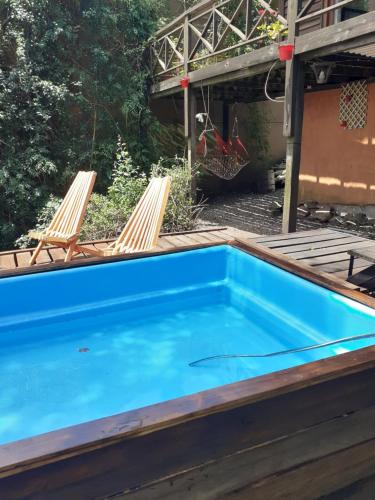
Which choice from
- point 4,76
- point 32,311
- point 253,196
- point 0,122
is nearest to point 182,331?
point 32,311

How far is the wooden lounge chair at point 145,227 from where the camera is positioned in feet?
13.3

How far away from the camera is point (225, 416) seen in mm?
1286

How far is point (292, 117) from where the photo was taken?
4598 millimetres

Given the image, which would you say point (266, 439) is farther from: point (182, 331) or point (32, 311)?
point (32, 311)

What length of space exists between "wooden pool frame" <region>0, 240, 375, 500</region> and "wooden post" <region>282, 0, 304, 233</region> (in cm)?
344

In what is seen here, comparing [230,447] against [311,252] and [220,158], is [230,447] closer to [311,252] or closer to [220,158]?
[311,252]

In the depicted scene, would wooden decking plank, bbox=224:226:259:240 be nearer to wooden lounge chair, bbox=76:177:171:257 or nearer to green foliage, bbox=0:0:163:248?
wooden lounge chair, bbox=76:177:171:257

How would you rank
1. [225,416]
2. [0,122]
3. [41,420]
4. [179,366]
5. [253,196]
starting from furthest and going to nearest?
[253,196], [0,122], [179,366], [41,420], [225,416]

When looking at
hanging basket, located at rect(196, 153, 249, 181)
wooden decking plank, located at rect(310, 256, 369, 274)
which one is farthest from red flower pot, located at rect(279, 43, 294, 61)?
hanging basket, located at rect(196, 153, 249, 181)

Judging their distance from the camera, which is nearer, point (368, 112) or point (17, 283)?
point (17, 283)

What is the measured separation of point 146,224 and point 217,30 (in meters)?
3.89

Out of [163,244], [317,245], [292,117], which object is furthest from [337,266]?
[163,244]

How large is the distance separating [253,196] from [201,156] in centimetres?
230

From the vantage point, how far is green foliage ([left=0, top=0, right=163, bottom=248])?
Result: 23.1ft
